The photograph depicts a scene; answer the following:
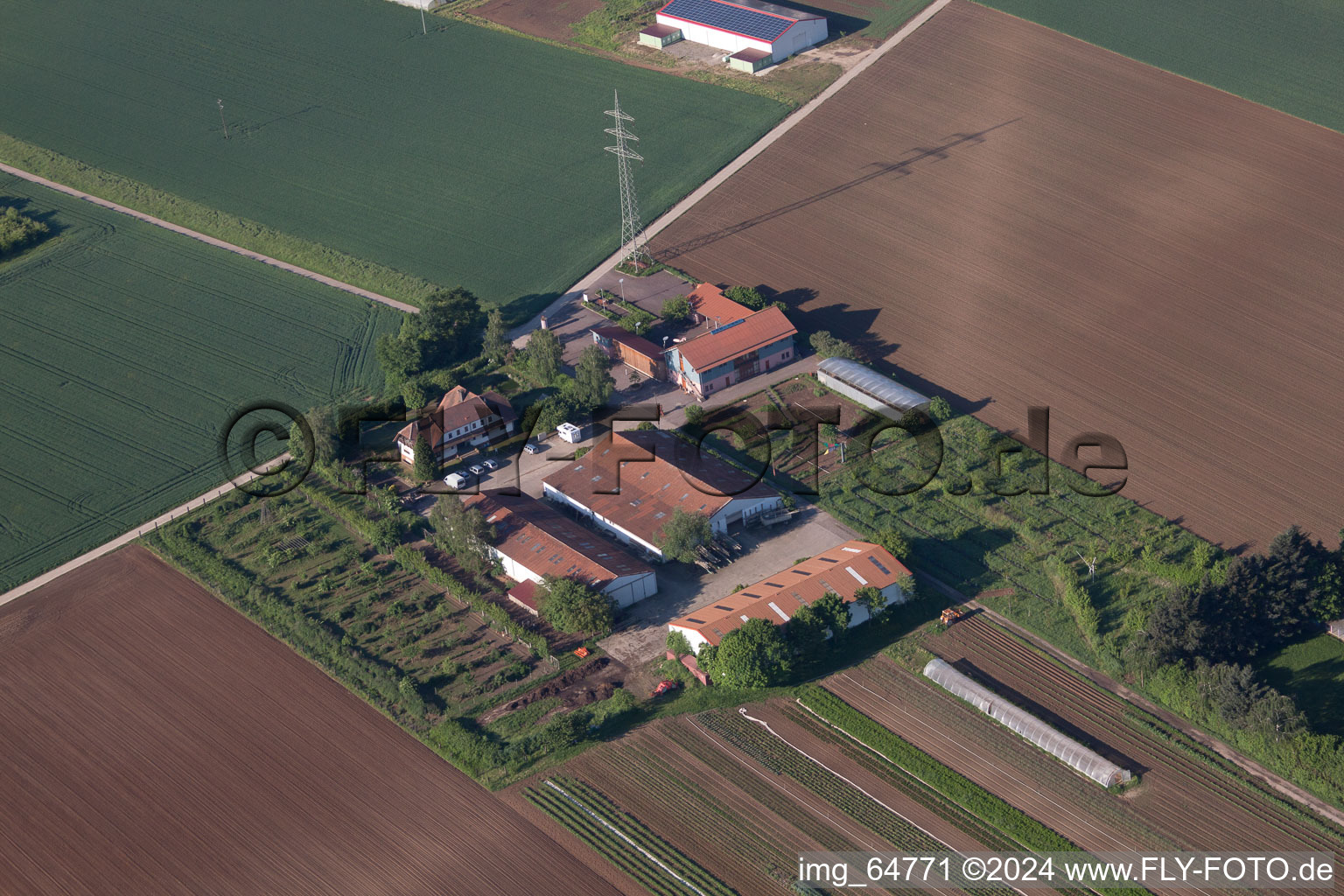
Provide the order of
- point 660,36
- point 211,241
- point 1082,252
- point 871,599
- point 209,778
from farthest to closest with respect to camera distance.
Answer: point 660,36, point 211,241, point 1082,252, point 871,599, point 209,778

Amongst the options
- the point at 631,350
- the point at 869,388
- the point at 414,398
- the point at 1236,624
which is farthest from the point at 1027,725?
the point at 414,398

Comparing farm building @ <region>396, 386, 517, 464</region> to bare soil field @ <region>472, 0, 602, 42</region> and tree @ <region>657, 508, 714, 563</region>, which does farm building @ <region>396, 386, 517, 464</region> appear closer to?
tree @ <region>657, 508, 714, 563</region>

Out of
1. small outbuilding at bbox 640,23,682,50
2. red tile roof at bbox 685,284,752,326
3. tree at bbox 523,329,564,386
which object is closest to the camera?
tree at bbox 523,329,564,386

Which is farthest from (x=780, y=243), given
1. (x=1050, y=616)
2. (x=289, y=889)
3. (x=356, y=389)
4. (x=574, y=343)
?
(x=289, y=889)

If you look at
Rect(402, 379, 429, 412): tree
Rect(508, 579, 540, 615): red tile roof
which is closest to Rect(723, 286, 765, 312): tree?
Rect(402, 379, 429, 412): tree

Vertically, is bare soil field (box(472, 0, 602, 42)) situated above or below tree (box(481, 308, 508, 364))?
above

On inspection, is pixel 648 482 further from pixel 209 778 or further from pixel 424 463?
pixel 209 778

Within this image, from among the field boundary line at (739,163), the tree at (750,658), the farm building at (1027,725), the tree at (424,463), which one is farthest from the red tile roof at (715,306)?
the farm building at (1027,725)
